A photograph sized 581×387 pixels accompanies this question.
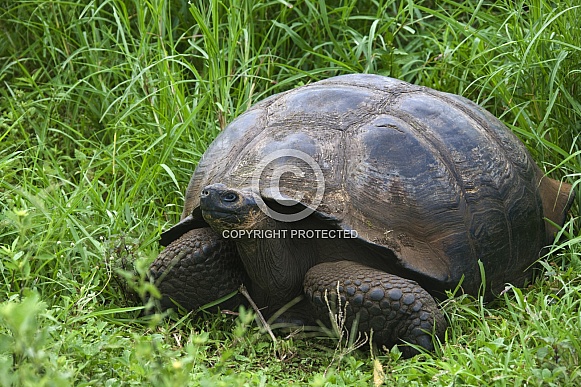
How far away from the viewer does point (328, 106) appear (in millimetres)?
3609

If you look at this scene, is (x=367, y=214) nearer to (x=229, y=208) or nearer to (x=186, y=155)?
(x=229, y=208)

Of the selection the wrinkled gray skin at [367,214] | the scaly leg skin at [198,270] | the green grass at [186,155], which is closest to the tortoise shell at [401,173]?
the wrinkled gray skin at [367,214]

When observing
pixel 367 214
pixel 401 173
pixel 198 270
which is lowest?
pixel 198 270

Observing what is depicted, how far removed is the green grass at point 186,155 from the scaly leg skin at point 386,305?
89mm

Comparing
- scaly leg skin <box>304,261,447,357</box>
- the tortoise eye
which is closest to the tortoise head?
the tortoise eye

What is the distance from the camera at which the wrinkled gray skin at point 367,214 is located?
3248 mm

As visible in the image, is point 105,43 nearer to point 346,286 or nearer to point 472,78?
point 472,78

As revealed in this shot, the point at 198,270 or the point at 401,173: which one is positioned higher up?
the point at 401,173

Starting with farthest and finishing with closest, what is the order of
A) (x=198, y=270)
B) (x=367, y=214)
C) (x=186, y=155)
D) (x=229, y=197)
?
1. (x=186, y=155)
2. (x=198, y=270)
3. (x=367, y=214)
4. (x=229, y=197)

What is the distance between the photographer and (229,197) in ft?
10.3

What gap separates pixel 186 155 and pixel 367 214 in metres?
1.63

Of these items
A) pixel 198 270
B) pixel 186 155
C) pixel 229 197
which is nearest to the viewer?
pixel 229 197

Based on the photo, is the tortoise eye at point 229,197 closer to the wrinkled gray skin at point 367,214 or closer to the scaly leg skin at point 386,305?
the wrinkled gray skin at point 367,214

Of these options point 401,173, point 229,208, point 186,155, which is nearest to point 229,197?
point 229,208
